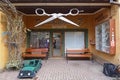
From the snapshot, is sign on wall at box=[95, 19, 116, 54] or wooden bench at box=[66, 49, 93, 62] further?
wooden bench at box=[66, 49, 93, 62]

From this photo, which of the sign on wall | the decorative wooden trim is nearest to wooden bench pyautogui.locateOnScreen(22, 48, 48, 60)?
the sign on wall

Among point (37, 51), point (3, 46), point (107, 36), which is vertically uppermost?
point (107, 36)

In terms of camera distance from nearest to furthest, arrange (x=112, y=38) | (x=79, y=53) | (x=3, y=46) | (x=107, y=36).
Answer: (x=112, y=38) < (x=3, y=46) < (x=107, y=36) < (x=79, y=53)

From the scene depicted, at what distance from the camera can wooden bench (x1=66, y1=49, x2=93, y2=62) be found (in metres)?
12.6

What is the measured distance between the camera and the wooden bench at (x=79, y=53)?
495 inches

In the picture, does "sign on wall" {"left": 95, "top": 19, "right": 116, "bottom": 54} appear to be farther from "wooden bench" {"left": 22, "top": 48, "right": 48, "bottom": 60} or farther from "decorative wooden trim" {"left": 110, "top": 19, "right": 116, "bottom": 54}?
"wooden bench" {"left": 22, "top": 48, "right": 48, "bottom": 60}

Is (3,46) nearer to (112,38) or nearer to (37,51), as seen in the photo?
(37,51)

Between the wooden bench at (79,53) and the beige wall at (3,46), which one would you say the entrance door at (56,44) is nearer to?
the wooden bench at (79,53)

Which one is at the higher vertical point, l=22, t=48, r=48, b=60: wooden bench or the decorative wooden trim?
the decorative wooden trim

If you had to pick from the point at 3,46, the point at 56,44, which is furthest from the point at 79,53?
the point at 3,46

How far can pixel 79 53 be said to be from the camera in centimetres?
1324

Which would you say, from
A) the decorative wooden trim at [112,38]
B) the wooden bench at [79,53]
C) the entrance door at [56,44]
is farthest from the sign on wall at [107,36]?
the entrance door at [56,44]

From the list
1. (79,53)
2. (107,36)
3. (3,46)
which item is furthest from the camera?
(79,53)

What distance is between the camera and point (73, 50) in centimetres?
1302
